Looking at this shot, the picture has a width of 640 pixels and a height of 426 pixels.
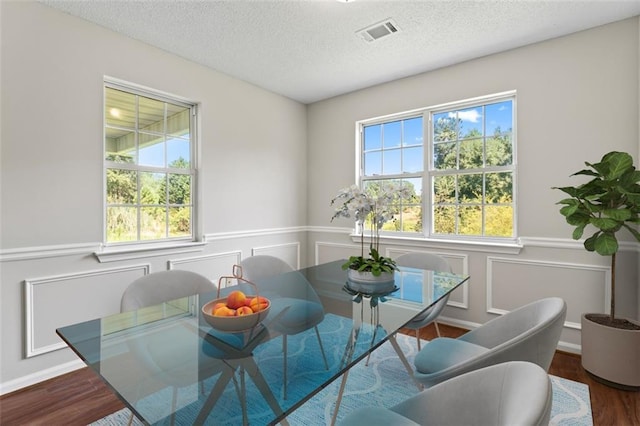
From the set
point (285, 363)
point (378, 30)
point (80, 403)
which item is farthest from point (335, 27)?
point (80, 403)

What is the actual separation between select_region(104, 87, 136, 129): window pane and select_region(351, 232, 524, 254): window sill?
2.78 meters

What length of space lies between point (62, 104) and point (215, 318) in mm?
2320

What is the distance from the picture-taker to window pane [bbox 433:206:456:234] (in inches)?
137

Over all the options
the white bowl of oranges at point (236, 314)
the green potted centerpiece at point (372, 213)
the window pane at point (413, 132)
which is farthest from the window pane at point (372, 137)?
the white bowl of oranges at point (236, 314)

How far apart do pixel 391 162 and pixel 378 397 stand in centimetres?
267

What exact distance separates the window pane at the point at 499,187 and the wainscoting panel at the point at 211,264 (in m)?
2.81

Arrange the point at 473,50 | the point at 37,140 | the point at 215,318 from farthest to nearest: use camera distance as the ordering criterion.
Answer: the point at 473,50
the point at 37,140
the point at 215,318

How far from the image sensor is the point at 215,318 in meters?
1.23

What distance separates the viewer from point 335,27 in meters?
2.61

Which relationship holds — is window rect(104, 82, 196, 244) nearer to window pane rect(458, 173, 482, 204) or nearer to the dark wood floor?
the dark wood floor

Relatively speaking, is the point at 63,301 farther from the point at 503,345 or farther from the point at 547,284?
the point at 547,284

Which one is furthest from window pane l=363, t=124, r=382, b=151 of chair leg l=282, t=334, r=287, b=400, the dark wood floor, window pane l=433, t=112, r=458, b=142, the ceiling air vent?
chair leg l=282, t=334, r=287, b=400

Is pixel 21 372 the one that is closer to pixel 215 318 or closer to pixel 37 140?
pixel 37 140

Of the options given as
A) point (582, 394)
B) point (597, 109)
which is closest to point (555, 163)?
point (597, 109)
